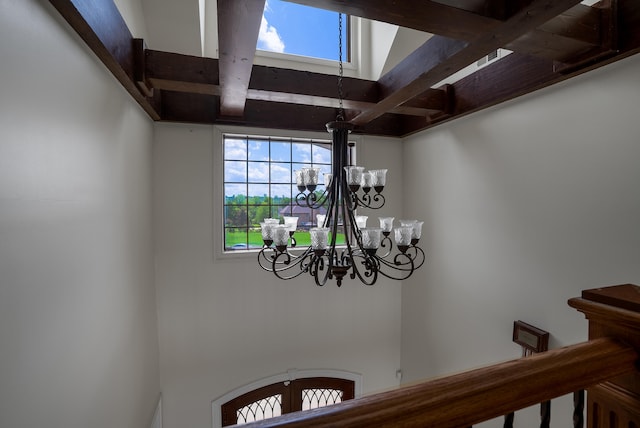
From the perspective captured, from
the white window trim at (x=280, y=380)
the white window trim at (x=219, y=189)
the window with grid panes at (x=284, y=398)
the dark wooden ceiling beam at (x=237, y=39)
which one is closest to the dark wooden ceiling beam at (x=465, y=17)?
the dark wooden ceiling beam at (x=237, y=39)

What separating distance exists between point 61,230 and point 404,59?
2216 mm

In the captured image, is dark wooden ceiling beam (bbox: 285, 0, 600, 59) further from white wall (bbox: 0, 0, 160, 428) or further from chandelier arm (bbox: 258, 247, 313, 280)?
chandelier arm (bbox: 258, 247, 313, 280)

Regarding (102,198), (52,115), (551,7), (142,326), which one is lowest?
(142,326)

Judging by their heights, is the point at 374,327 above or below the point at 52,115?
below

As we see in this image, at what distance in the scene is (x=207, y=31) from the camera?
9.88 feet

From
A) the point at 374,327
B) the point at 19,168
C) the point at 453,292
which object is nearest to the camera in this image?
the point at 19,168

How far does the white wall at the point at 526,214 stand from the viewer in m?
1.71

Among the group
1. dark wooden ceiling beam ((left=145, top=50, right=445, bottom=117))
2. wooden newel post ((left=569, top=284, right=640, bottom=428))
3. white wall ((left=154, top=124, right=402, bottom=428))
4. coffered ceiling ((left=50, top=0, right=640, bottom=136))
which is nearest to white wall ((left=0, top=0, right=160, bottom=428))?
coffered ceiling ((left=50, top=0, right=640, bottom=136))

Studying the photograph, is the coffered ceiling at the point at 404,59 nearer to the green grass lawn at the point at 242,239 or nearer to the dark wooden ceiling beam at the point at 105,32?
the dark wooden ceiling beam at the point at 105,32

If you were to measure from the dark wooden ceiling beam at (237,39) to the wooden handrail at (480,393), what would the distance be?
150 cm

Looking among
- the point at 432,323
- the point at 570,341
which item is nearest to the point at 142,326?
the point at 432,323

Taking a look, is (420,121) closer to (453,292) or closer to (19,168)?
(453,292)

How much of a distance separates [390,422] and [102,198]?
73.7 inches

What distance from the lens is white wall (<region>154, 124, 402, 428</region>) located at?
3072mm
